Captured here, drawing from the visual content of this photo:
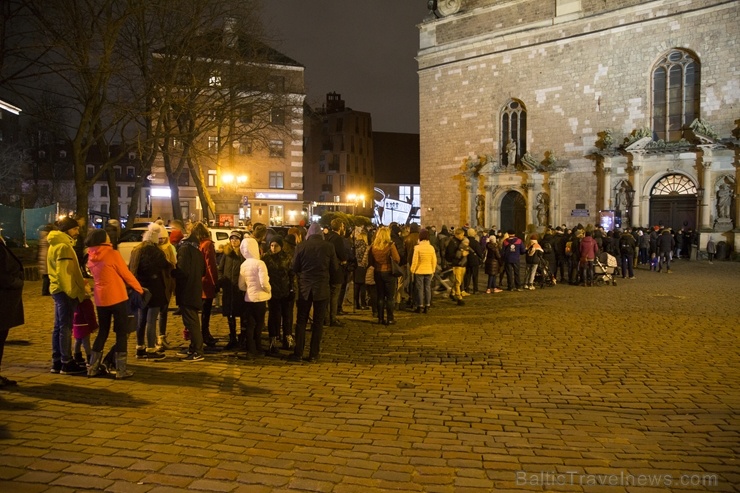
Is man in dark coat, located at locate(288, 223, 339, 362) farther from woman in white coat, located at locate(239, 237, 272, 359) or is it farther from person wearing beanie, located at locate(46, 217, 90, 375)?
person wearing beanie, located at locate(46, 217, 90, 375)

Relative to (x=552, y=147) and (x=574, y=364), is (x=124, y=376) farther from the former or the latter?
(x=552, y=147)

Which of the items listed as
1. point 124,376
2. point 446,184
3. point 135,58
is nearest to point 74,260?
point 124,376

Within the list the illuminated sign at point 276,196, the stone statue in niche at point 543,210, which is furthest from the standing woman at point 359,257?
the illuminated sign at point 276,196

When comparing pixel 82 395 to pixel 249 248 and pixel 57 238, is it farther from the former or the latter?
pixel 249 248

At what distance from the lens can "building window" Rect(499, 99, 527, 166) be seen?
34938 millimetres

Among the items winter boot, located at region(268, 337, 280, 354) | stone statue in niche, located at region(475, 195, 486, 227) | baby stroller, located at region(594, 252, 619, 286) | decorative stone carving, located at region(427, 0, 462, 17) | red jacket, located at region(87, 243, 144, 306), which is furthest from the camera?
decorative stone carving, located at region(427, 0, 462, 17)

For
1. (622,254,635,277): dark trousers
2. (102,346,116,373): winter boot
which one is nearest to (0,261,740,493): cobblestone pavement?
(102,346,116,373): winter boot

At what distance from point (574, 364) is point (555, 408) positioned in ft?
6.99

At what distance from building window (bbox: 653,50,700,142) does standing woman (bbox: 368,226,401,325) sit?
930 inches

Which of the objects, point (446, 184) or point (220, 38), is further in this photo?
point (446, 184)

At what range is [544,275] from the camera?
59.6 feet

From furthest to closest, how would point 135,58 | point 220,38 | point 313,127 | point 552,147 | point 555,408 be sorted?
1. point 313,127
2. point 552,147
3. point 220,38
4. point 135,58
5. point 555,408

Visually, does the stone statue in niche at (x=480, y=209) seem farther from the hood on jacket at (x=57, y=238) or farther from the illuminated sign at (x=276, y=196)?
the hood on jacket at (x=57, y=238)

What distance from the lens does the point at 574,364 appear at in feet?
27.2
